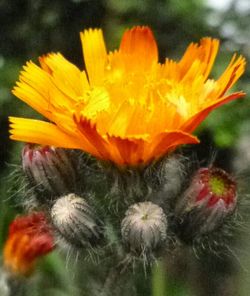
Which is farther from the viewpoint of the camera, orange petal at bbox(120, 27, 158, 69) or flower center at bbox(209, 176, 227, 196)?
orange petal at bbox(120, 27, 158, 69)

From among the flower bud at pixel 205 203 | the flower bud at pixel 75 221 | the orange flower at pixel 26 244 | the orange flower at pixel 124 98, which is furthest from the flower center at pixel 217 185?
the orange flower at pixel 26 244

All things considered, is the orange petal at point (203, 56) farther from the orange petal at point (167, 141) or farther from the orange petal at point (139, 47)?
the orange petal at point (167, 141)

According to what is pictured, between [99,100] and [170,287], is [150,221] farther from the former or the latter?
[170,287]

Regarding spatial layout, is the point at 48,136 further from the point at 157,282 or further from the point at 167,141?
the point at 157,282

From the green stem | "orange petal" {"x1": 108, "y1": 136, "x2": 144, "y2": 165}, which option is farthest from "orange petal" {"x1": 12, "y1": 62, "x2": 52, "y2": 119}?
the green stem

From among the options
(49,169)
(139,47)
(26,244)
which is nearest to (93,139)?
(49,169)

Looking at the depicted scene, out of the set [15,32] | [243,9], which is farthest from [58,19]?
[243,9]

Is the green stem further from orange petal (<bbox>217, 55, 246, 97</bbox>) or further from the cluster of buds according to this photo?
orange petal (<bbox>217, 55, 246, 97</bbox>)
